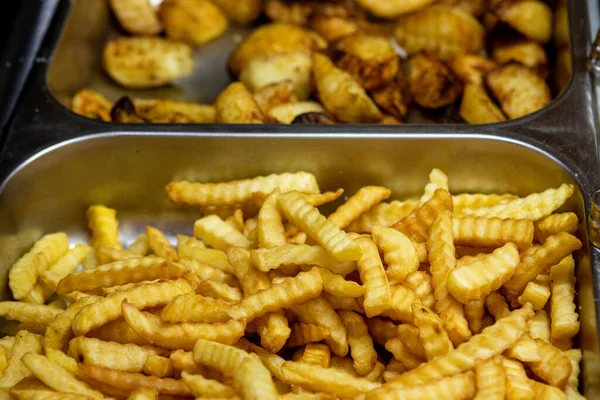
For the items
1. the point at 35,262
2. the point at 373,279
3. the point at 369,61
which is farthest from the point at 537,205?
the point at 35,262

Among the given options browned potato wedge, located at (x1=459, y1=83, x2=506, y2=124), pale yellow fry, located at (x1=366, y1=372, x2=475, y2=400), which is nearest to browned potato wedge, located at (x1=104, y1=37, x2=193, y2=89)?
browned potato wedge, located at (x1=459, y1=83, x2=506, y2=124)

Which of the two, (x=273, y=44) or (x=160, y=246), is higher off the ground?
(x=273, y=44)

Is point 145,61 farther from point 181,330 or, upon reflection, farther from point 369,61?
point 181,330

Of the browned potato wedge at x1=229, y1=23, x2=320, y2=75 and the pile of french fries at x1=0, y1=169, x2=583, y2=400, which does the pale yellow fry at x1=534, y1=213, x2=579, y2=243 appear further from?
the browned potato wedge at x1=229, y1=23, x2=320, y2=75

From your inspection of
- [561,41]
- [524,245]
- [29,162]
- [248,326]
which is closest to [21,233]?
[29,162]

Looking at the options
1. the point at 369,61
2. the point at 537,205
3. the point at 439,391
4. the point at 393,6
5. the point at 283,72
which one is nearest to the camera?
the point at 439,391

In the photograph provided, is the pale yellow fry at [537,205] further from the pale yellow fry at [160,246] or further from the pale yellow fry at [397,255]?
the pale yellow fry at [160,246]
